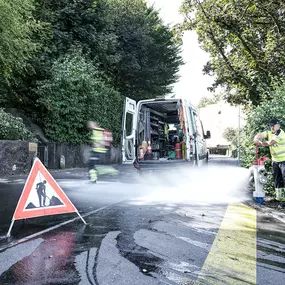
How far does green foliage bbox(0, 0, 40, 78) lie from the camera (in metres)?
11.5

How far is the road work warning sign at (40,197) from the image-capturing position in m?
4.54

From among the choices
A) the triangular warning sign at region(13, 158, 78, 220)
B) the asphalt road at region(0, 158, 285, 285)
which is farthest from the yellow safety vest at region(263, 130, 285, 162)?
the triangular warning sign at region(13, 158, 78, 220)

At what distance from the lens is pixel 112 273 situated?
3049 mm

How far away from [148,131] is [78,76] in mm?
6736

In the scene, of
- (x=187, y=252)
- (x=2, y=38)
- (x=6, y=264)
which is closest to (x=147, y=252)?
(x=187, y=252)

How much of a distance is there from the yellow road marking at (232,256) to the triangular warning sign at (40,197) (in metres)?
2.20

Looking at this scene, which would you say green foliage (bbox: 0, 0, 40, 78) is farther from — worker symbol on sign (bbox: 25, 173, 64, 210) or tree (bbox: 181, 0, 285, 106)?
worker symbol on sign (bbox: 25, 173, 64, 210)

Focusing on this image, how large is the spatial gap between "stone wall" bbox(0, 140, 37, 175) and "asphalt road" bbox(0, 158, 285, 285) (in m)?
5.54

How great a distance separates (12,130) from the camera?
1286 cm

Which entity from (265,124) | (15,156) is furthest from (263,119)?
(15,156)

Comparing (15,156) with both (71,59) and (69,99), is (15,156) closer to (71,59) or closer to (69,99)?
(69,99)

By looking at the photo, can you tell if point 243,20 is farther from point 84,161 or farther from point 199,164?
point 84,161

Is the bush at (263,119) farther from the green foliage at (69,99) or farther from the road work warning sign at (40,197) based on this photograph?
the green foliage at (69,99)

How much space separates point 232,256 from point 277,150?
11.6 ft
